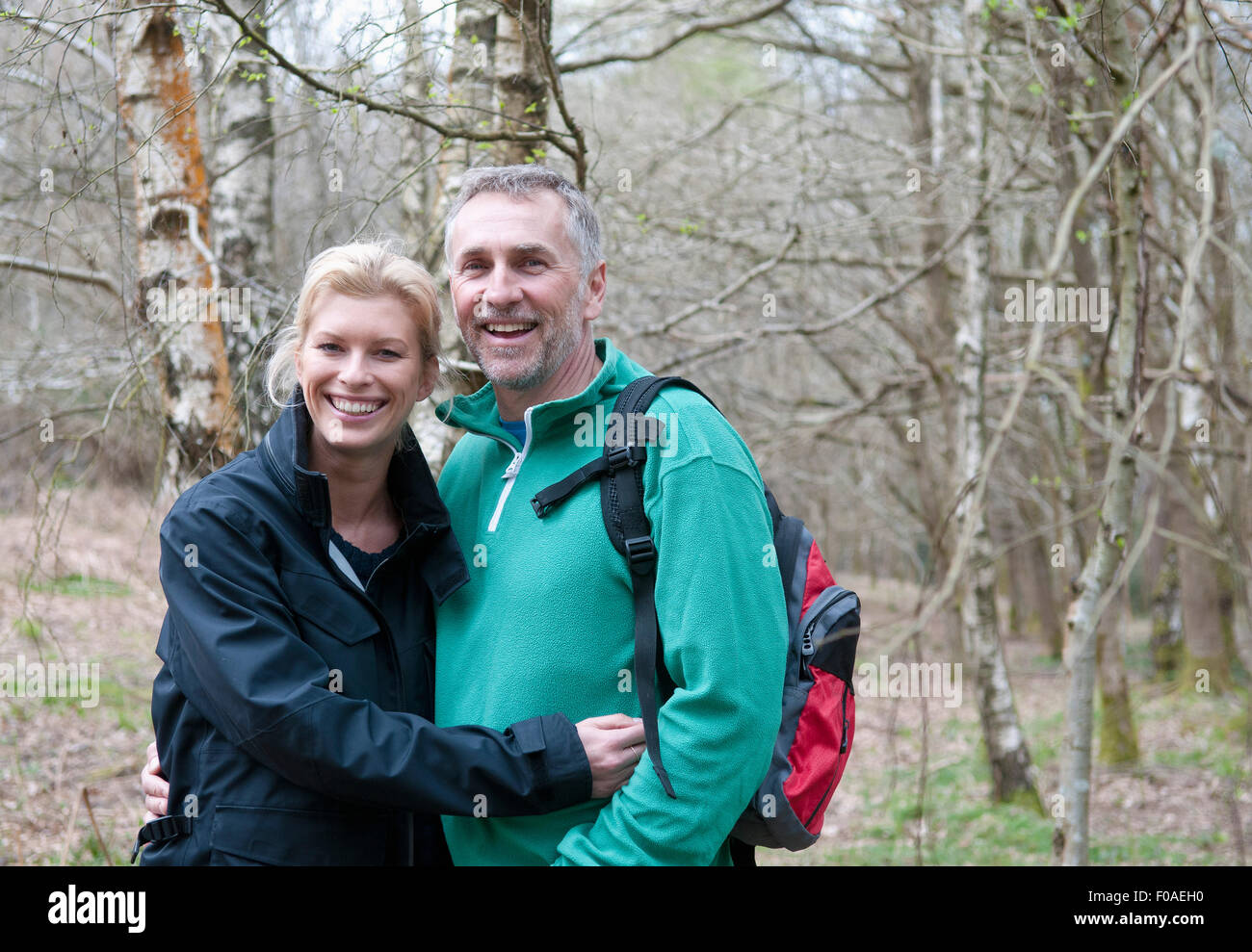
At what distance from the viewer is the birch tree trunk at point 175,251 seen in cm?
345

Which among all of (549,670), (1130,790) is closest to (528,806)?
(549,670)

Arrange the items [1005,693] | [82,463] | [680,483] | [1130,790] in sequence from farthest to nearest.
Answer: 1. [1130,790]
2. [1005,693]
3. [82,463]
4. [680,483]

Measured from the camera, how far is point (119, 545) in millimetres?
11523

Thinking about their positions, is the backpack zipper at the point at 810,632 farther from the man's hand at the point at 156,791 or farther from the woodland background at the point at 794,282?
the man's hand at the point at 156,791

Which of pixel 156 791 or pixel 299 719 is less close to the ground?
pixel 299 719

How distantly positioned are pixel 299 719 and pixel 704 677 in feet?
2.53

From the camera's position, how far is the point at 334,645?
214 cm

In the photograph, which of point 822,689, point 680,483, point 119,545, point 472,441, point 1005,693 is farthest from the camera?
point 119,545

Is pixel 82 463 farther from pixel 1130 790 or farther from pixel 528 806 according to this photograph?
pixel 1130 790

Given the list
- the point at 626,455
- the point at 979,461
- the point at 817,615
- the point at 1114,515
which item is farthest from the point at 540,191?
the point at 979,461

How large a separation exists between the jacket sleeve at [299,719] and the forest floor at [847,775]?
191cm

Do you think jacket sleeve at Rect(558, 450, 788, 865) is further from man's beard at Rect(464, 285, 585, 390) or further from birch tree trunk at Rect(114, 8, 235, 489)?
birch tree trunk at Rect(114, 8, 235, 489)

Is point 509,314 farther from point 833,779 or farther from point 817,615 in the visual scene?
point 833,779
